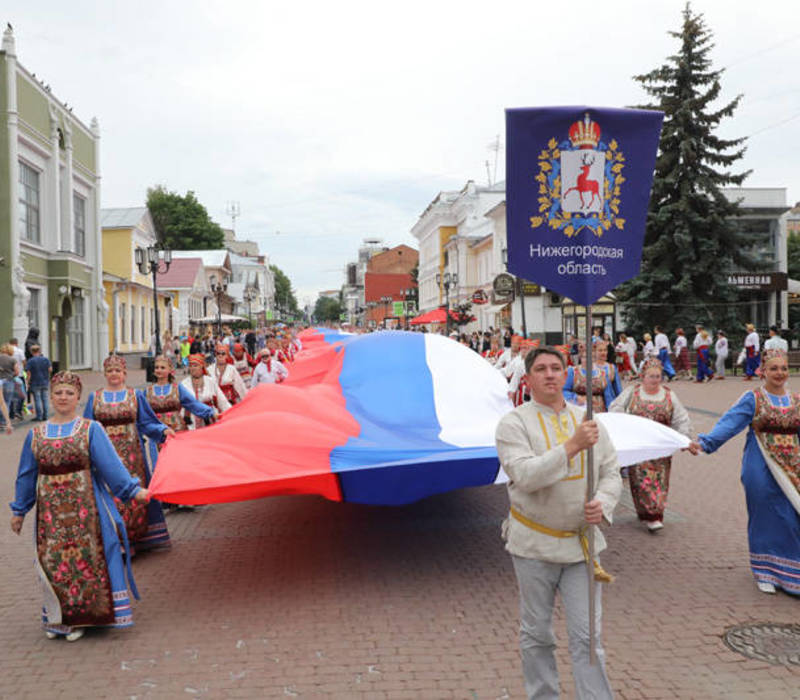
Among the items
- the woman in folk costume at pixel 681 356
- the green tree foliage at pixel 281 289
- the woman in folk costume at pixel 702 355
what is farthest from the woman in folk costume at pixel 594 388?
the green tree foliage at pixel 281 289

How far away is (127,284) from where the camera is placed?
35094 mm

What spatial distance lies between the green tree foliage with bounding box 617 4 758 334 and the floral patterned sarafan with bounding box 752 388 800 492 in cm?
2407

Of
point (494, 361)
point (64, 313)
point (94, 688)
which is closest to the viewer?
point (94, 688)

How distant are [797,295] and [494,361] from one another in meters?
29.3

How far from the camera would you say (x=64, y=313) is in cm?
2609

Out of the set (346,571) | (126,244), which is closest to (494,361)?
(346,571)

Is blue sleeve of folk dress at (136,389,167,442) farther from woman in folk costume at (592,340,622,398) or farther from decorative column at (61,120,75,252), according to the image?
decorative column at (61,120,75,252)

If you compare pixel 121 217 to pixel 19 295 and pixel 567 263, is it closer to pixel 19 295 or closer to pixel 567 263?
pixel 19 295

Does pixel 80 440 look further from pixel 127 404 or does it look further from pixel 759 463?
pixel 759 463

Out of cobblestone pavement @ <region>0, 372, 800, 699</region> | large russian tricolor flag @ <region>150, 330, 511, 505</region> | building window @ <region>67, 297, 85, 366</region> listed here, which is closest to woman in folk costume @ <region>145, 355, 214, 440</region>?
large russian tricolor flag @ <region>150, 330, 511, 505</region>

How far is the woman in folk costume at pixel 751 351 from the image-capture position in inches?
870

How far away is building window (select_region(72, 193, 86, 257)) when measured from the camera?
91.6 ft

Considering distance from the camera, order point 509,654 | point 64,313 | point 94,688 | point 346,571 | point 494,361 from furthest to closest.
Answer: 1. point 64,313
2. point 494,361
3. point 346,571
4. point 509,654
5. point 94,688

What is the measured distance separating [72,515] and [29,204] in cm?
2243
